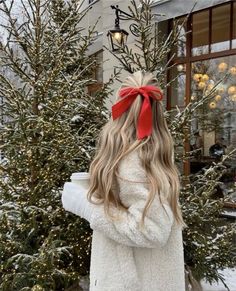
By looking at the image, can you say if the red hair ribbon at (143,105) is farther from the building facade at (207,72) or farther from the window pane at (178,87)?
the window pane at (178,87)

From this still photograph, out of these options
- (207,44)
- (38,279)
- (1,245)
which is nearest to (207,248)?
(38,279)

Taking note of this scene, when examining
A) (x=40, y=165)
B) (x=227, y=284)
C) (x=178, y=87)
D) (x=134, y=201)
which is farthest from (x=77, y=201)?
(x=178, y=87)

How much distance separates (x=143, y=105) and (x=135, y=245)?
66 centimetres

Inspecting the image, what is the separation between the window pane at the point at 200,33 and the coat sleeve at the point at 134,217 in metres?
5.98

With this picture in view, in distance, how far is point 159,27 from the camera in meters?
7.70

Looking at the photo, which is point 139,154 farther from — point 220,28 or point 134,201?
point 220,28

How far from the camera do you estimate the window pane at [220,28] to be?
7047 millimetres

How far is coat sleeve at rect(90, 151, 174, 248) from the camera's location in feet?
6.04

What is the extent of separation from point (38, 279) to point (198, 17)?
578 cm

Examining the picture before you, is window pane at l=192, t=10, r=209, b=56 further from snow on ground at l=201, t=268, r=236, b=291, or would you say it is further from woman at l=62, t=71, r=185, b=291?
woman at l=62, t=71, r=185, b=291

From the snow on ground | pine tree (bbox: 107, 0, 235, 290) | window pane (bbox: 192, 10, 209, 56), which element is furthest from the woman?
window pane (bbox: 192, 10, 209, 56)

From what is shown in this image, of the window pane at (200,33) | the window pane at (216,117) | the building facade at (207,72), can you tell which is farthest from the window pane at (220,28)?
the window pane at (216,117)

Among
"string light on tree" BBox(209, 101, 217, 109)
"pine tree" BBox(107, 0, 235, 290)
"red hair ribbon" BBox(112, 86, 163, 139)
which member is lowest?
"pine tree" BBox(107, 0, 235, 290)

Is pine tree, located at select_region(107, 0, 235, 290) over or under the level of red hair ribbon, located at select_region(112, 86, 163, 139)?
under
